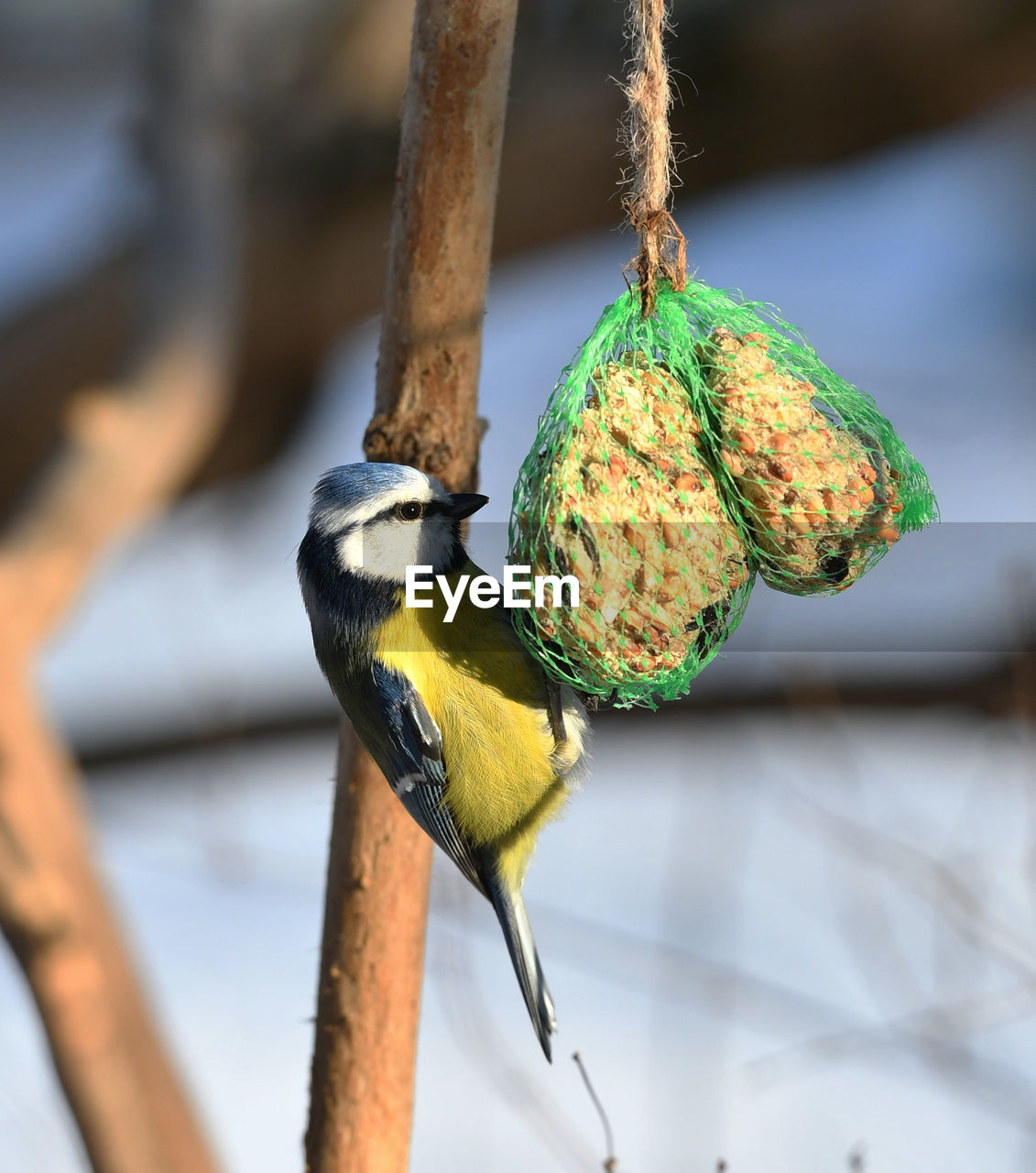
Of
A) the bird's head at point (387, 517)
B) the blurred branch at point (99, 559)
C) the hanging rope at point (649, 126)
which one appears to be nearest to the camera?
the hanging rope at point (649, 126)

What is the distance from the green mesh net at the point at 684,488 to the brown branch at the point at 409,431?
30cm

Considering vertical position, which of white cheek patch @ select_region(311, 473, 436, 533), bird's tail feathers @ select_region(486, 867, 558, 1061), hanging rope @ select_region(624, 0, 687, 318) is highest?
hanging rope @ select_region(624, 0, 687, 318)

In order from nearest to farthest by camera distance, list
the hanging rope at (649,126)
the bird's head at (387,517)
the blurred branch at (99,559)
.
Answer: the hanging rope at (649,126)
the bird's head at (387,517)
the blurred branch at (99,559)

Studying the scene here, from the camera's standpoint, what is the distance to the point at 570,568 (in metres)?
1.19

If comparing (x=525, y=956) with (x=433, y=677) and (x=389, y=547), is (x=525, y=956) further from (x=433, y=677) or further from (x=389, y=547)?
(x=389, y=547)

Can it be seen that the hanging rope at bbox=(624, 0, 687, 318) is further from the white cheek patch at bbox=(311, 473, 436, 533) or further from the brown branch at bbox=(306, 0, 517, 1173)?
the white cheek patch at bbox=(311, 473, 436, 533)

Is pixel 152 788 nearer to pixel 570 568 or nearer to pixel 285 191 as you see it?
pixel 285 191

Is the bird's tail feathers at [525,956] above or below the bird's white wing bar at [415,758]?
below

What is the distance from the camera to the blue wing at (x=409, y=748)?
4.66ft

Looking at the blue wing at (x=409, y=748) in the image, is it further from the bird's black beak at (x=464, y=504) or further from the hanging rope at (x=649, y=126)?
the hanging rope at (x=649, y=126)

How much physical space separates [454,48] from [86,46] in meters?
3.93

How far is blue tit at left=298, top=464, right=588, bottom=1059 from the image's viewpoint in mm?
1421

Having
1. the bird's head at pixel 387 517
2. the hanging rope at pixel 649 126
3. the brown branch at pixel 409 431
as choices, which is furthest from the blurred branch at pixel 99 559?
the hanging rope at pixel 649 126

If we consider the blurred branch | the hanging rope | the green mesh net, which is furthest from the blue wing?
the blurred branch
